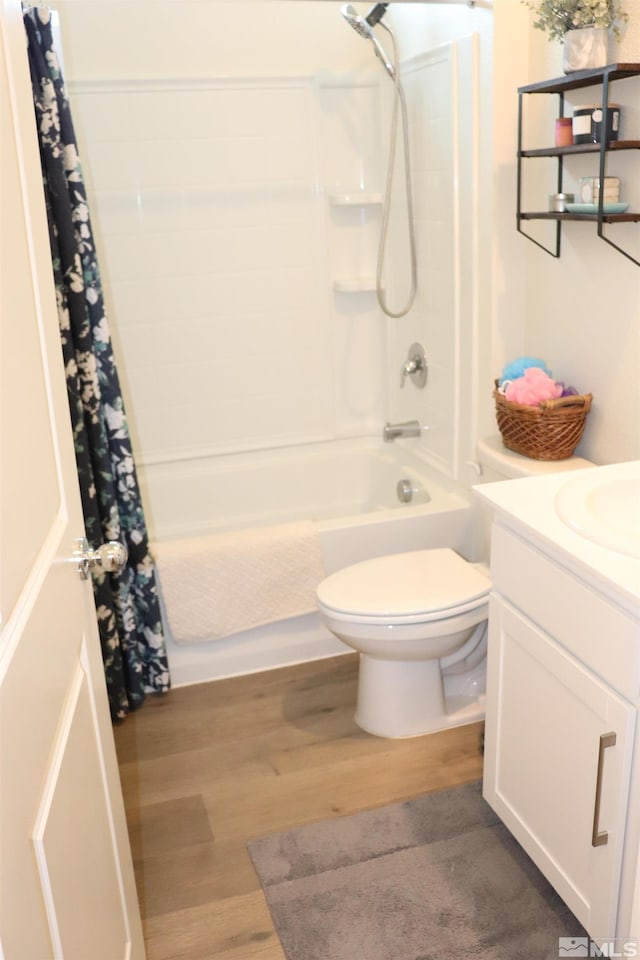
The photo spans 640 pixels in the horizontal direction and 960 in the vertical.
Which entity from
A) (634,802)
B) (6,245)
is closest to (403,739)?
(634,802)

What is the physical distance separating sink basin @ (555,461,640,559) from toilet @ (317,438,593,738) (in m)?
0.36

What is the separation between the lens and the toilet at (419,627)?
2.22m

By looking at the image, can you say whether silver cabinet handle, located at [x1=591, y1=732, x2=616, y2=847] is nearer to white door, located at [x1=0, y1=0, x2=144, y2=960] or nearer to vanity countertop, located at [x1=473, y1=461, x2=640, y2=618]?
vanity countertop, located at [x1=473, y1=461, x2=640, y2=618]

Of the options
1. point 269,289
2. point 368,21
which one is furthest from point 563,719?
point 368,21

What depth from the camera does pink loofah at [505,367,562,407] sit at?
2.21 m

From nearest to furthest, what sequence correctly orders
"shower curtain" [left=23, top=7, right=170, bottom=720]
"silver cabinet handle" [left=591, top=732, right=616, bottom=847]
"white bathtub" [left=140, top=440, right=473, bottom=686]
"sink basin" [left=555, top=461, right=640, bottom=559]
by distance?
"silver cabinet handle" [left=591, top=732, right=616, bottom=847] < "sink basin" [left=555, top=461, right=640, bottom=559] < "shower curtain" [left=23, top=7, right=170, bottom=720] < "white bathtub" [left=140, top=440, right=473, bottom=686]

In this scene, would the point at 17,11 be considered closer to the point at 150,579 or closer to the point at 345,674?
the point at 150,579

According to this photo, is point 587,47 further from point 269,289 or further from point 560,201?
point 269,289

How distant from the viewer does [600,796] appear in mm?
1477

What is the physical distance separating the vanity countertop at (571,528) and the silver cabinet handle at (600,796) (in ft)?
0.76

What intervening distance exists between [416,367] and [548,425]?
0.94 meters

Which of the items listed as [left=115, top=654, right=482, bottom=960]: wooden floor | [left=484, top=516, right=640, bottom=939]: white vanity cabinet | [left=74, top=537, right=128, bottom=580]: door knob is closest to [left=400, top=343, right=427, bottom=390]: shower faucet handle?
[left=115, top=654, right=482, bottom=960]: wooden floor

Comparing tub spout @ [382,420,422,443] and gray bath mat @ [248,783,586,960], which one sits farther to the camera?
tub spout @ [382,420,422,443]

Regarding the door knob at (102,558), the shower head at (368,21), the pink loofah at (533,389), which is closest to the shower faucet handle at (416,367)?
the pink loofah at (533,389)
